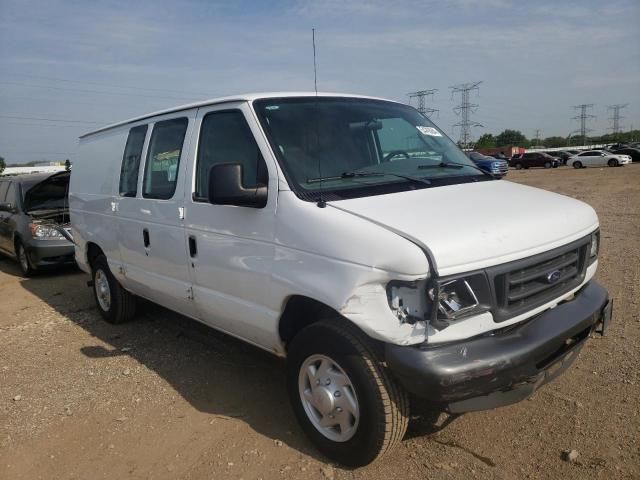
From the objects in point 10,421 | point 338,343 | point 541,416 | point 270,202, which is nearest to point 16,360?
point 10,421

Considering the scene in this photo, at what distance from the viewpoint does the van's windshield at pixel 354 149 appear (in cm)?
327

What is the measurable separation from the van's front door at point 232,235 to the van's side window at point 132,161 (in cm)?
108

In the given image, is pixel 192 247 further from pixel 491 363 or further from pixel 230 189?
pixel 491 363

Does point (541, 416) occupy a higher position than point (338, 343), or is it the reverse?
point (338, 343)

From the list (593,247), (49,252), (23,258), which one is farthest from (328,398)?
(23,258)

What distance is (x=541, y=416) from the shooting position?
134 inches

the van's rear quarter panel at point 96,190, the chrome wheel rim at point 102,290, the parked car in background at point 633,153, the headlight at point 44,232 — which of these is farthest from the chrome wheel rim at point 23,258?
the parked car in background at point 633,153

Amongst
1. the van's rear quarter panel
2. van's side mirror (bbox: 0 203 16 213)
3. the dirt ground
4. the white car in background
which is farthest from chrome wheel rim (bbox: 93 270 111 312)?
the white car in background

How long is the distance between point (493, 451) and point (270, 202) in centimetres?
196

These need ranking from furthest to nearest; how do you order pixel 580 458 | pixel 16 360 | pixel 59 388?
pixel 16 360 < pixel 59 388 < pixel 580 458

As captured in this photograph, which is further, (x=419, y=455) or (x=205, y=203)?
(x=205, y=203)

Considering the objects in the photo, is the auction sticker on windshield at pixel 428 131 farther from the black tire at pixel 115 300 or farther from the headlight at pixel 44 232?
the headlight at pixel 44 232

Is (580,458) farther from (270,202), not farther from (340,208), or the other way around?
(270,202)

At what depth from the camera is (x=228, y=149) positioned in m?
3.72
